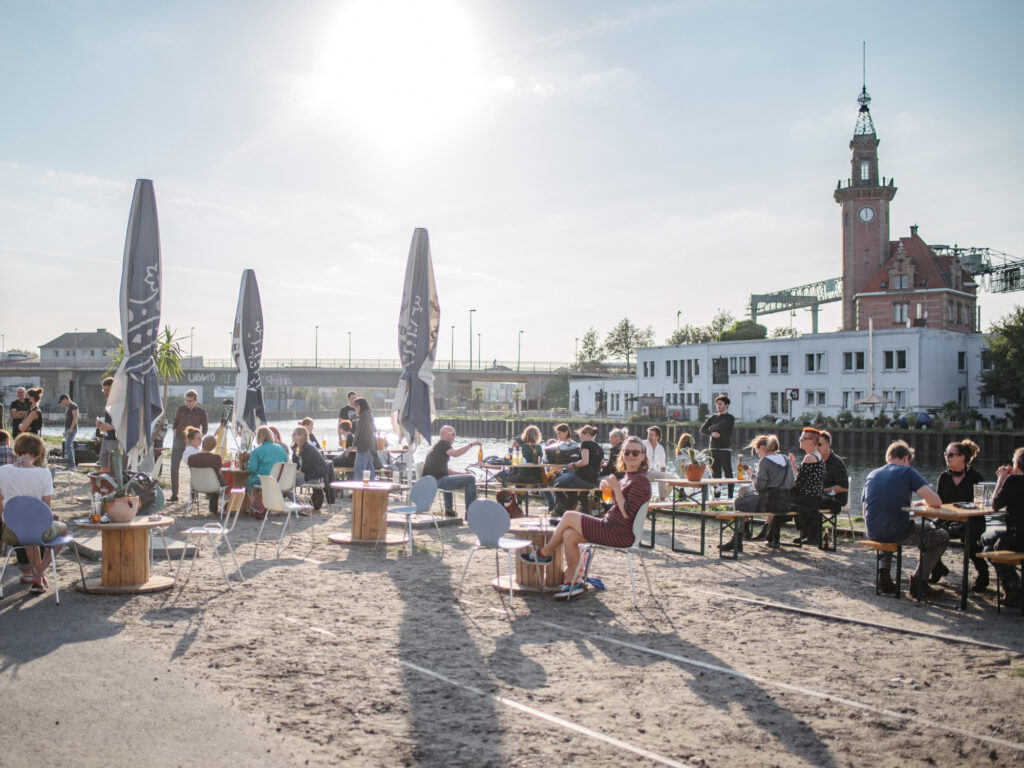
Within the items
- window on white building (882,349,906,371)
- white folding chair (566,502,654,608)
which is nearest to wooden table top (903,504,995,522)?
white folding chair (566,502,654,608)

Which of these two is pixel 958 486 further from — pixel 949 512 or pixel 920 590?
pixel 949 512

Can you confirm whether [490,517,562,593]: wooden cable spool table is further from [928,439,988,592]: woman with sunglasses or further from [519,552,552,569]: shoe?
[928,439,988,592]: woman with sunglasses

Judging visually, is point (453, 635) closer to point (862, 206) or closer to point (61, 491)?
point (61, 491)

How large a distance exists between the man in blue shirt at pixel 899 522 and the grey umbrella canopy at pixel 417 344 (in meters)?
6.20

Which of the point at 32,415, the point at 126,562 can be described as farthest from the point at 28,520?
the point at 32,415

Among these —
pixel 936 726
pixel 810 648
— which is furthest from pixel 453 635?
pixel 936 726

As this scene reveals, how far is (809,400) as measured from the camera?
62.1 m

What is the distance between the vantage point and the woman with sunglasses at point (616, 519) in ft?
25.7

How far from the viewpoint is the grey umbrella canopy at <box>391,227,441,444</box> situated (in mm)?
→ 12492

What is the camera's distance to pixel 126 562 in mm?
8188

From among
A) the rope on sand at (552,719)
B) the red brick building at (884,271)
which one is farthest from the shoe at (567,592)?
the red brick building at (884,271)

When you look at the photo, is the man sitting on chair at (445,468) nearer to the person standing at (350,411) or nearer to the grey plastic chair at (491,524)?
the person standing at (350,411)

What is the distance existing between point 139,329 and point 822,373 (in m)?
58.0

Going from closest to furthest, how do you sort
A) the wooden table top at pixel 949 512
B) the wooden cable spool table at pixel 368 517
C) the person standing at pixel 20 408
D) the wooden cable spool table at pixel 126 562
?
the wooden table top at pixel 949 512 < the wooden cable spool table at pixel 126 562 < the wooden cable spool table at pixel 368 517 < the person standing at pixel 20 408
